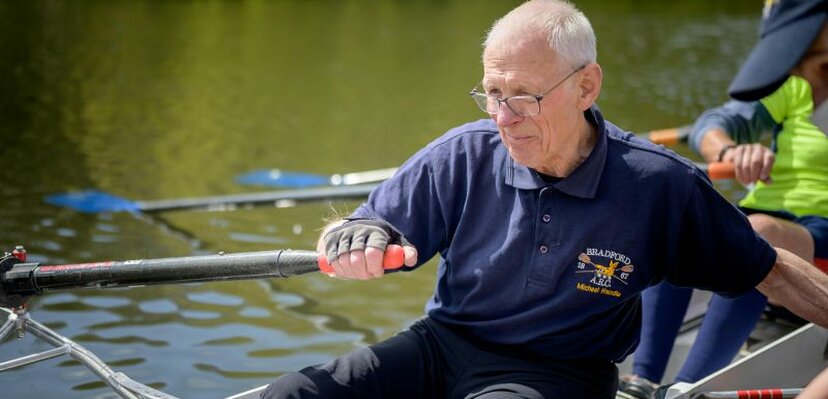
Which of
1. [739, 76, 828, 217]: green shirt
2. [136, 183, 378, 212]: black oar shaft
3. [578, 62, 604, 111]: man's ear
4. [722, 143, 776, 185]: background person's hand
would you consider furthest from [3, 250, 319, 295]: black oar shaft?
[136, 183, 378, 212]: black oar shaft

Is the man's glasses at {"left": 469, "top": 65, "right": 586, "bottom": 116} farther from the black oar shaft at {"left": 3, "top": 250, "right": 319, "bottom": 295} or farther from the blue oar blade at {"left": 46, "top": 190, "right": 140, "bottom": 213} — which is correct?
the blue oar blade at {"left": 46, "top": 190, "right": 140, "bottom": 213}

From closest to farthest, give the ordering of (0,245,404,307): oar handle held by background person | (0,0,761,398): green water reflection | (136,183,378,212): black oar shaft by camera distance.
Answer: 1. (0,245,404,307): oar handle held by background person
2. (0,0,761,398): green water reflection
3. (136,183,378,212): black oar shaft

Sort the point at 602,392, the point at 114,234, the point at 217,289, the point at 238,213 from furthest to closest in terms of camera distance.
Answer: the point at 238,213 < the point at 114,234 < the point at 217,289 < the point at 602,392

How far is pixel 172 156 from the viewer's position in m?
8.74

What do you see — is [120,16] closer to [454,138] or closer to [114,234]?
[114,234]

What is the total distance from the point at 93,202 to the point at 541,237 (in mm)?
4999

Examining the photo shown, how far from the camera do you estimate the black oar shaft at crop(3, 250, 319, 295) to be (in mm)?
2768

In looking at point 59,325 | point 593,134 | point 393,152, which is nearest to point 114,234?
point 59,325

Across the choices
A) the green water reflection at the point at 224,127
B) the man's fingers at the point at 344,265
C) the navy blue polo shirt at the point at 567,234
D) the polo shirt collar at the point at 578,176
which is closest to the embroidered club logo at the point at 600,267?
the navy blue polo shirt at the point at 567,234

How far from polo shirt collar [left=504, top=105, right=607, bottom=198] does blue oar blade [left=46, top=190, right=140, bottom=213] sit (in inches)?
185

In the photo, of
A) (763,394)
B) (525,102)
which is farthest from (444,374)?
(763,394)

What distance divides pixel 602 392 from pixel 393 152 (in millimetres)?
Answer: 7265

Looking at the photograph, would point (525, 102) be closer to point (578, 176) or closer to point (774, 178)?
point (578, 176)

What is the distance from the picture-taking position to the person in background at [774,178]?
3.46 metres
